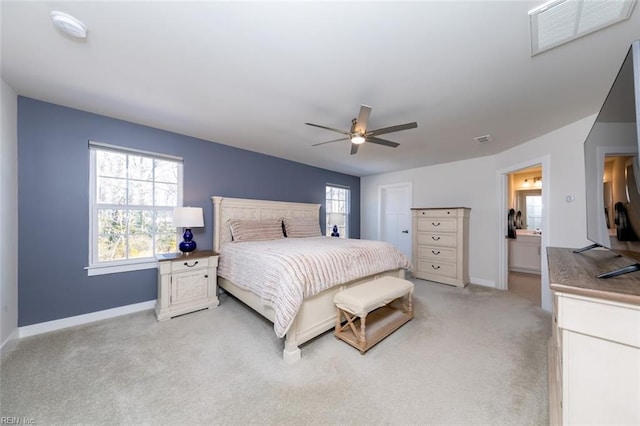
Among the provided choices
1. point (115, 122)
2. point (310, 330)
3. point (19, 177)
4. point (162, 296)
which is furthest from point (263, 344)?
point (115, 122)

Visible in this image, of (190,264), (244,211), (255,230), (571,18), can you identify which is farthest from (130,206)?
(571,18)

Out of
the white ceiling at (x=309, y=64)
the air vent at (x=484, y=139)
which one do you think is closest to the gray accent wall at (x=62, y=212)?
the white ceiling at (x=309, y=64)

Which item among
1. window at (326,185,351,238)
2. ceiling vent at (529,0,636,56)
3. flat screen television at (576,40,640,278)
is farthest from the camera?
window at (326,185,351,238)

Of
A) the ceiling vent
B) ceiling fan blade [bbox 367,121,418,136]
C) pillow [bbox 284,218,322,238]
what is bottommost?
pillow [bbox 284,218,322,238]

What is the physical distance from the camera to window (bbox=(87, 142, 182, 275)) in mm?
2695

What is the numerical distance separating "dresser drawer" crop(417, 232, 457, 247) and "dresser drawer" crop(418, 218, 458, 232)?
0.30 feet

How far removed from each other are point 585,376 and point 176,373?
7.78 ft

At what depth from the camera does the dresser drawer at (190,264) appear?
2750 millimetres

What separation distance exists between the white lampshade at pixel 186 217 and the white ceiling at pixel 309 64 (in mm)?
1101

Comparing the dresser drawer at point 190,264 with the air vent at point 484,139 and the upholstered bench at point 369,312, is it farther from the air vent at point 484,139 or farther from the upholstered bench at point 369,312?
the air vent at point 484,139

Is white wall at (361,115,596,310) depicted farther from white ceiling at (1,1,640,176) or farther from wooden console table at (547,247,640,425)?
wooden console table at (547,247,640,425)

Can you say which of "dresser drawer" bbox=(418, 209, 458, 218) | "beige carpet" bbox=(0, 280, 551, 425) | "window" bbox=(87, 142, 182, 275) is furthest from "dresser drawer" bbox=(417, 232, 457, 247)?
"window" bbox=(87, 142, 182, 275)

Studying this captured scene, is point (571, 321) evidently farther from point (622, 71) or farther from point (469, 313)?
point (469, 313)

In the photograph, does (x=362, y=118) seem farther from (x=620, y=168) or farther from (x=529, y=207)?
(x=529, y=207)
